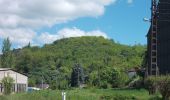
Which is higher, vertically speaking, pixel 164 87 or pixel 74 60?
pixel 74 60

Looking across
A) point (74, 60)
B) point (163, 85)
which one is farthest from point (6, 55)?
point (163, 85)

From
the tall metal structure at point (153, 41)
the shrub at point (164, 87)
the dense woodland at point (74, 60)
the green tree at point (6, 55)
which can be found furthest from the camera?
the dense woodland at point (74, 60)

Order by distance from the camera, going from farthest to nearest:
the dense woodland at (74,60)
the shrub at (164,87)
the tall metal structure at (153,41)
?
the dense woodland at (74,60)
the tall metal structure at (153,41)
the shrub at (164,87)

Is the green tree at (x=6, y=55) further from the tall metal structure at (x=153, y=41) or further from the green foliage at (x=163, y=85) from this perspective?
the green foliage at (x=163, y=85)

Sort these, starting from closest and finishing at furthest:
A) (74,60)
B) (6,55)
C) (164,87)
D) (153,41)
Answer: (164,87)
(153,41)
(6,55)
(74,60)

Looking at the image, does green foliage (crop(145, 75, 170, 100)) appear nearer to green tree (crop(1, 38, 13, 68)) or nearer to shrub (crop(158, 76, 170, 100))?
Answer: shrub (crop(158, 76, 170, 100))

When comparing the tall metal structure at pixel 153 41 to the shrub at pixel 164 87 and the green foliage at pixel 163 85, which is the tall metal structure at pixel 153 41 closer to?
the green foliage at pixel 163 85

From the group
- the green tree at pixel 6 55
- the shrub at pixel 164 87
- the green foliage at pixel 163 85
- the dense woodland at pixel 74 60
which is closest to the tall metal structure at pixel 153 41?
the green foliage at pixel 163 85

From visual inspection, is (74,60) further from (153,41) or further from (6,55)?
(153,41)

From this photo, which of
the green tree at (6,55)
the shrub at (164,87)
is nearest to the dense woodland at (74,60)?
the green tree at (6,55)

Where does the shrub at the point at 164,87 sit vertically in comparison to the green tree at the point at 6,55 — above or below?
below

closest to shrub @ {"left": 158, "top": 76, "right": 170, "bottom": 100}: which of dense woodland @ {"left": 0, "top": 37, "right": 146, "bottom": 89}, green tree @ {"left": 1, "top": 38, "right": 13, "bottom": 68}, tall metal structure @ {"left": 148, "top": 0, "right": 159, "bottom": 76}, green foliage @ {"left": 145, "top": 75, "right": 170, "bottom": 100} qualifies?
green foliage @ {"left": 145, "top": 75, "right": 170, "bottom": 100}

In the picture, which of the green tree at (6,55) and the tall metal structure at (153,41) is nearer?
the tall metal structure at (153,41)

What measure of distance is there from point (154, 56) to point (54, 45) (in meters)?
147
